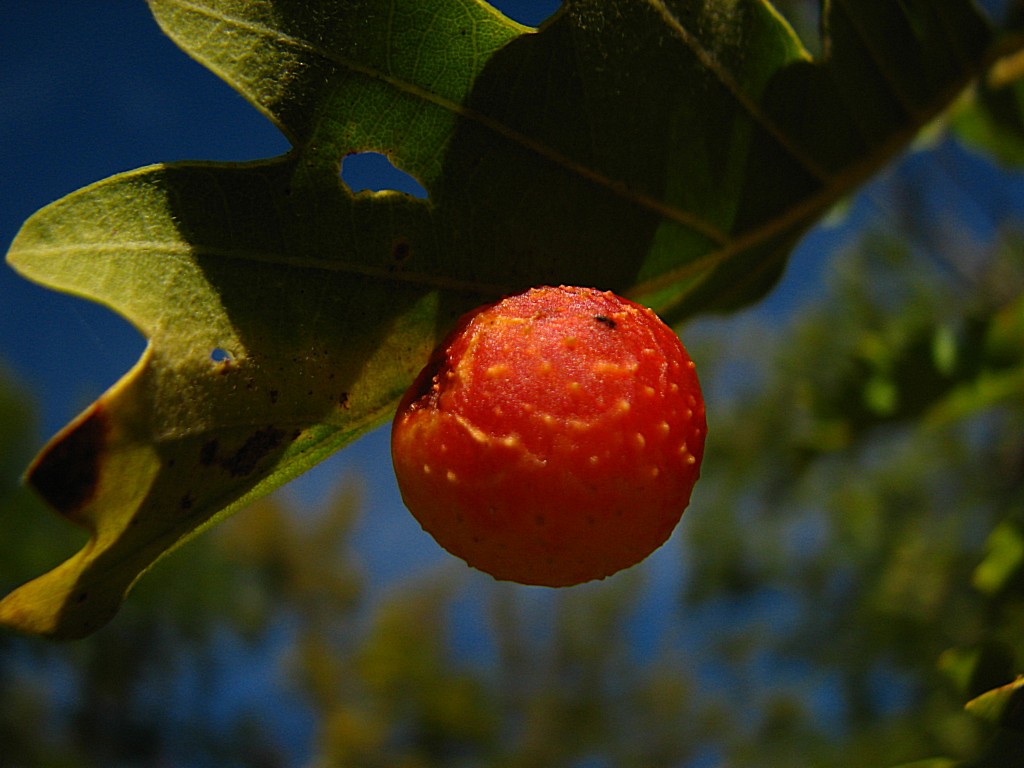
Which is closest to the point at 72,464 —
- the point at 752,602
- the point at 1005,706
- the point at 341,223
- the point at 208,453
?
the point at 208,453

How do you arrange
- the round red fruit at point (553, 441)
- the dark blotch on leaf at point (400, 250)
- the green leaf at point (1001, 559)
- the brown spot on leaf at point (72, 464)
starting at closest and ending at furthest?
1. the brown spot on leaf at point (72, 464)
2. the round red fruit at point (553, 441)
3. the dark blotch on leaf at point (400, 250)
4. the green leaf at point (1001, 559)

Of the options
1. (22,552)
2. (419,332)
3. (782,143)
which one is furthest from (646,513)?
(22,552)

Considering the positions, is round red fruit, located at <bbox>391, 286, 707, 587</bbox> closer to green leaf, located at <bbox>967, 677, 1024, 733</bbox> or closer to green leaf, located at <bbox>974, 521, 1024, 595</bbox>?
green leaf, located at <bbox>967, 677, 1024, 733</bbox>

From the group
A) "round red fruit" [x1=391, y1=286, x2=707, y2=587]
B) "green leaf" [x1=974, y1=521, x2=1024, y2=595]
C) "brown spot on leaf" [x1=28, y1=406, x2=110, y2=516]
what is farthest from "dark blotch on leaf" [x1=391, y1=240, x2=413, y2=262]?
"green leaf" [x1=974, y1=521, x2=1024, y2=595]

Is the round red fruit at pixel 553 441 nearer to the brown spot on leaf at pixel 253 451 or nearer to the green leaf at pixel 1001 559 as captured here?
the brown spot on leaf at pixel 253 451

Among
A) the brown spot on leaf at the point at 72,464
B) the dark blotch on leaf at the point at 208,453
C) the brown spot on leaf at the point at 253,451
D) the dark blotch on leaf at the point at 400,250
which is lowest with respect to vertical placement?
the brown spot on leaf at the point at 253,451

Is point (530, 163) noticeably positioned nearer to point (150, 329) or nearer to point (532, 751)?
point (150, 329)

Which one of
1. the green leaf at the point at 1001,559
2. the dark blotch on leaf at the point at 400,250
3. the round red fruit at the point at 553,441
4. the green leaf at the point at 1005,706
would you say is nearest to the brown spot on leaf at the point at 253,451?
the round red fruit at the point at 553,441

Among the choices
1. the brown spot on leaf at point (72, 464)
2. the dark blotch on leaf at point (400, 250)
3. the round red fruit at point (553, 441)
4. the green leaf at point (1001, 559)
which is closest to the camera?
the brown spot on leaf at point (72, 464)
